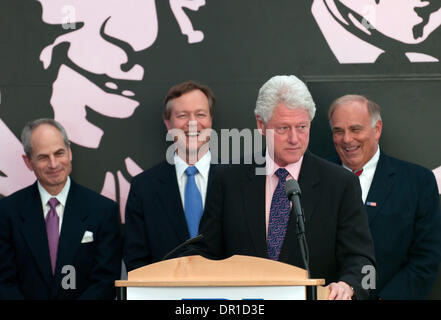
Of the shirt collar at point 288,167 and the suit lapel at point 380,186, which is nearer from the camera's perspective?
the shirt collar at point 288,167

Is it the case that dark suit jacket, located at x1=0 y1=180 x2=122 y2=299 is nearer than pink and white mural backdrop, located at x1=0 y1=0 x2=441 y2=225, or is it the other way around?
dark suit jacket, located at x1=0 y1=180 x2=122 y2=299

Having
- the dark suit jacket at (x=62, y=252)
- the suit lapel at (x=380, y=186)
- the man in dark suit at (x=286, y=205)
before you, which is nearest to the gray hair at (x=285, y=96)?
the man in dark suit at (x=286, y=205)

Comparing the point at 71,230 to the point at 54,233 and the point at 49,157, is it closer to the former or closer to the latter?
the point at 54,233

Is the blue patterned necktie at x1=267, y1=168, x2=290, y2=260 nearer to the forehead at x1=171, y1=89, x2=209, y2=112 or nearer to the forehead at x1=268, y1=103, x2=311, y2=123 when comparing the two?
the forehead at x1=268, y1=103, x2=311, y2=123

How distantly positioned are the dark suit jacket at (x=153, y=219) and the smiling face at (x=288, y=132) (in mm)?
1104

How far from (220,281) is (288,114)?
116 centimetres

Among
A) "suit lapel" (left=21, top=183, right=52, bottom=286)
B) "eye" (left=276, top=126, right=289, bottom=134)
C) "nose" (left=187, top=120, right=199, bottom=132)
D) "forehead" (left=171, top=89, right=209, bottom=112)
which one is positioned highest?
"forehead" (left=171, top=89, right=209, bottom=112)

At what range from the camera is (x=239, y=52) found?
492cm

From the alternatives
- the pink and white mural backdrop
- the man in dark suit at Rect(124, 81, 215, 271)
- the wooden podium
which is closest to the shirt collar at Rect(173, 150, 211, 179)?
the man in dark suit at Rect(124, 81, 215, 271)

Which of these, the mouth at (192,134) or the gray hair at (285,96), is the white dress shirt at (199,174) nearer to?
the mouth at (192,134)

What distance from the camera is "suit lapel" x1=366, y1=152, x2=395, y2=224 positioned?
4.46 metres

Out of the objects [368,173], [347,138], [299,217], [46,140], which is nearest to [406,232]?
[368,173]

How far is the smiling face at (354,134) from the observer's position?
4.57m

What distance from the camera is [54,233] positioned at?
4.62 metres
